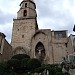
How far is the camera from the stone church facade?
139 feet

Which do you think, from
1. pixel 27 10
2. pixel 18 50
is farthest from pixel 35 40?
pixel 27 10

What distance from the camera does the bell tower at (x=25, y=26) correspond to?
44.4 meters

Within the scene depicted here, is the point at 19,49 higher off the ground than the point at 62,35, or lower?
lower

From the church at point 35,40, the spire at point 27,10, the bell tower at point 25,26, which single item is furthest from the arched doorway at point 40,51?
the spire at point 27,10

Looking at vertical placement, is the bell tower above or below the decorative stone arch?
above

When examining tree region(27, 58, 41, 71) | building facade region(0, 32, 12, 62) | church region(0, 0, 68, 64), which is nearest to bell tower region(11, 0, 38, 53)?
church region(0, 0, 68, 64)

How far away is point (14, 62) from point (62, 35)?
1793 centimetres

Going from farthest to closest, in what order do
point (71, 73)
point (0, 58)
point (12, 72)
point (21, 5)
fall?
point (21, 5) < point (0, 58) < point (12, 72) < point (71, 73)

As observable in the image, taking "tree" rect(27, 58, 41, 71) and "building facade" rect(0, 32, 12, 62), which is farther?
"building facade" rect(0, 32, 12, 62)

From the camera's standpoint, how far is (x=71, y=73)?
84.5ft

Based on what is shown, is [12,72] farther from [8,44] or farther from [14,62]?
[8,44]

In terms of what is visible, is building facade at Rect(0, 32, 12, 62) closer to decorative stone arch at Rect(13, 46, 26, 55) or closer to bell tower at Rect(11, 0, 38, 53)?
decorative stone arch at Rect(13, 46, 26, 55)

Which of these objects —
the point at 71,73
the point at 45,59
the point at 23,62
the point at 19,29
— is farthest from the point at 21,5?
the point at 71,73

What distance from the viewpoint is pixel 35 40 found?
44.5 meters
